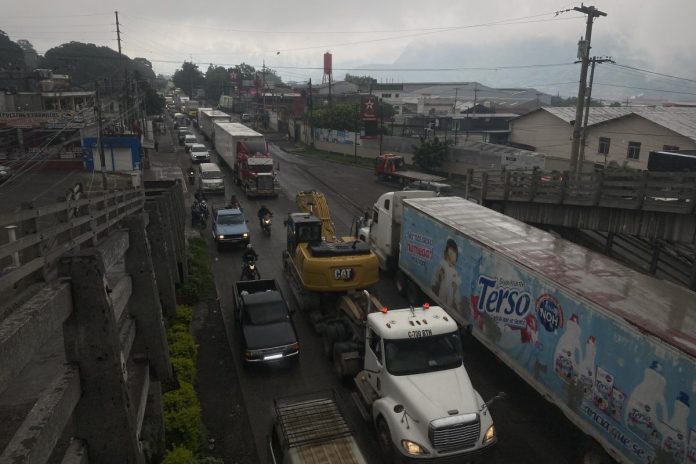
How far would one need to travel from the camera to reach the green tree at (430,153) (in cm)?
4753

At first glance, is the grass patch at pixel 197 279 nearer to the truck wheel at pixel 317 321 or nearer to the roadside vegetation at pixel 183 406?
the roadside vegetation at pixel 183 406

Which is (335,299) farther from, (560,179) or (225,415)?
(560,179)

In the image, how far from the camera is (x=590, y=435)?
917cm

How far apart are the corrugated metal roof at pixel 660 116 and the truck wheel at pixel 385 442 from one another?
38.4 m

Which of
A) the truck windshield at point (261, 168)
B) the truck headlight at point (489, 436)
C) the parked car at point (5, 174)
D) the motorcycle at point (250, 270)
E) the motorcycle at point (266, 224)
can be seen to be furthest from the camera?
the truck windshield at point (261, 168)

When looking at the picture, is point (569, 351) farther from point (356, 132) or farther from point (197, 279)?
point (356, 132)

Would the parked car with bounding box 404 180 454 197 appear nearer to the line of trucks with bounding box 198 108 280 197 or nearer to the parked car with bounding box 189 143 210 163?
the line of trucks with bounding box 198 108 280 197

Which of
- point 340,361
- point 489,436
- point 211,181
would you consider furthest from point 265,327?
point 211,181

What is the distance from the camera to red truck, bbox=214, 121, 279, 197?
35750 millimetres

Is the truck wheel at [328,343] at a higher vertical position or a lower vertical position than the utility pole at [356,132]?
lower

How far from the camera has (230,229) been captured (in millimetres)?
24016

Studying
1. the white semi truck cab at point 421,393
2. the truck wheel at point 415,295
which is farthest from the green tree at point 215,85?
the white semi truck cab at point 421,393

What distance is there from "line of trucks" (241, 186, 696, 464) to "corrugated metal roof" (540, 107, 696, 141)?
32.0m

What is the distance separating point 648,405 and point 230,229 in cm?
1962
